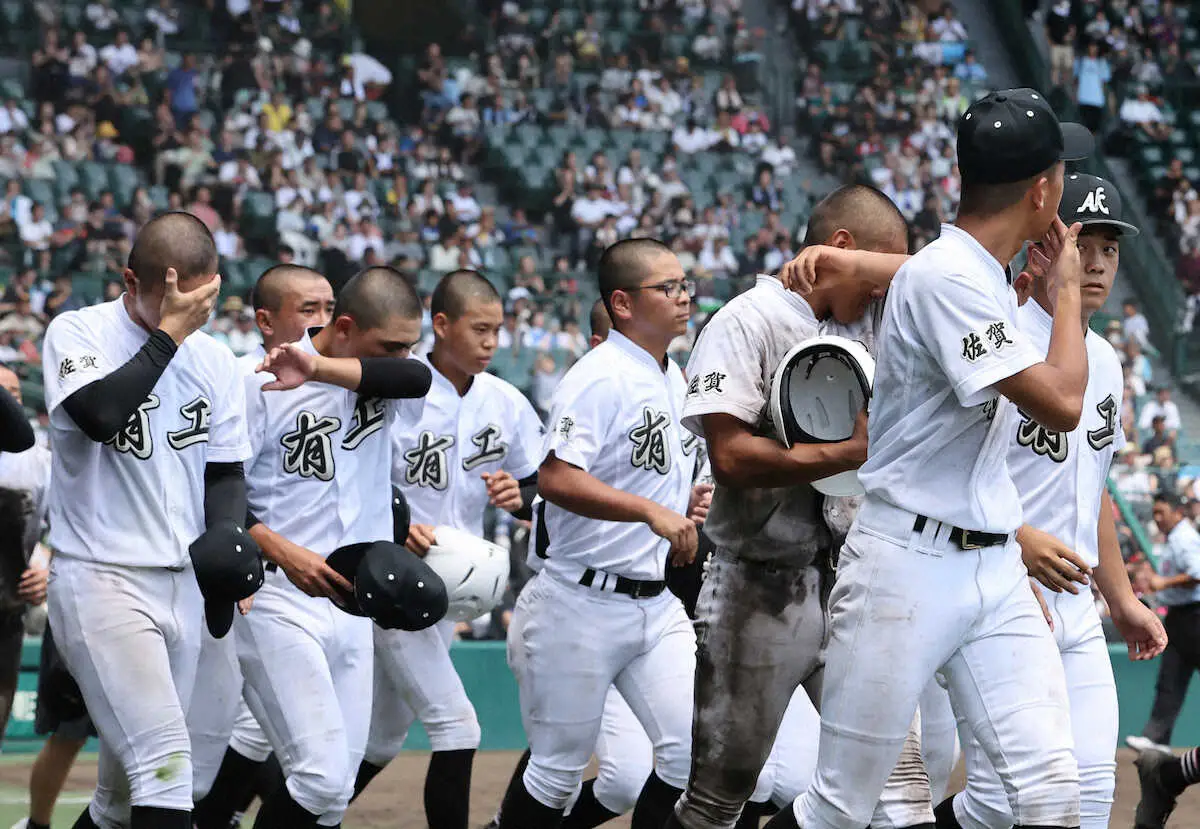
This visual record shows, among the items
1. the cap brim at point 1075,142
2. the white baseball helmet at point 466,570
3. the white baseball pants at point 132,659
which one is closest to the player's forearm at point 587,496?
the white baseball helmet at point 466,570

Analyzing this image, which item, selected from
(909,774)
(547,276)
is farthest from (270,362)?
(547,276)

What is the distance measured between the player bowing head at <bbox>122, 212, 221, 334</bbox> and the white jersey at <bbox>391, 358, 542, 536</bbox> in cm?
230

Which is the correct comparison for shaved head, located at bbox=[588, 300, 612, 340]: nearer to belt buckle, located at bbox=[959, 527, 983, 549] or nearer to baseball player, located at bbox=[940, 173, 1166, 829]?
baseball player, located at bbox=[940, 173, 1166, 829]

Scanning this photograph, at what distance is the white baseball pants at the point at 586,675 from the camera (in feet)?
21.4

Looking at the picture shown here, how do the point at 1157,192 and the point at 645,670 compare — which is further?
the point at 1157,192

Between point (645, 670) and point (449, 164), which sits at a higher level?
point (449, 164)

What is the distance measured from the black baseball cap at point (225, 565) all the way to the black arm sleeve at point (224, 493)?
0.18m

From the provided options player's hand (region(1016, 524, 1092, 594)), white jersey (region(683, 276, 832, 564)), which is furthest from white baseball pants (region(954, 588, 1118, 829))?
white jersey (region(683, 276, 832, 564))

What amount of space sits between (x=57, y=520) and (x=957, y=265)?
9.72 feet

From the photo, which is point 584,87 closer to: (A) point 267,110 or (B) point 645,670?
(A) point 267,110

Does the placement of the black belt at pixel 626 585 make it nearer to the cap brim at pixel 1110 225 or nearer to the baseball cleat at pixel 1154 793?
the cap brim at pixel 1110 225

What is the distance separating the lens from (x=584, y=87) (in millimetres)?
22312

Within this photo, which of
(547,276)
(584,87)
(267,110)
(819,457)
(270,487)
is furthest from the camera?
(584,87)

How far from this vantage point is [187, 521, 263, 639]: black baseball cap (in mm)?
5352
